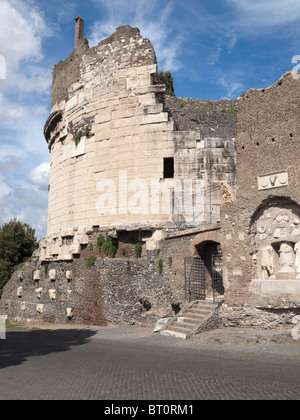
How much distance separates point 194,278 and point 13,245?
14.6m

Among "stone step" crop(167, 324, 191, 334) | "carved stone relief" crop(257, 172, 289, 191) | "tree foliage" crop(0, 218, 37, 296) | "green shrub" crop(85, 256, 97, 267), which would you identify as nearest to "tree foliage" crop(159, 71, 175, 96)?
"tree foliage" crop(0, 218, 37, 296)

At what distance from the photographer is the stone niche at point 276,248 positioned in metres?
8.93

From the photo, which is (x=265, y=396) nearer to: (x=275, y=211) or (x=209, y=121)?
(x=275, y=211)

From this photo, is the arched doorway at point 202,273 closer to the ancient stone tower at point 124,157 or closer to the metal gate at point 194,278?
the metal gate at point 194,278

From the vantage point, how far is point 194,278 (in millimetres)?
11438

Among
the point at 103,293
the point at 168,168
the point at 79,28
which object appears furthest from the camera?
the point at 79,28

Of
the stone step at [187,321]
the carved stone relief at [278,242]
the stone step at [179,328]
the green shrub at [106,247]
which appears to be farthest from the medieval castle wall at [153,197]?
the stone step at [179,328]

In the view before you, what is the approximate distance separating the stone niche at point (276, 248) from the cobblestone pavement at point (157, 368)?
1.19 m

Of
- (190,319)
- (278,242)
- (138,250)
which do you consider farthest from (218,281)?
(138,250)

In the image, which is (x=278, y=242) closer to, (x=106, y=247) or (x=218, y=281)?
(x=218, y=281)

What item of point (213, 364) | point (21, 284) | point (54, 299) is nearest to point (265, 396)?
point (213, 364)

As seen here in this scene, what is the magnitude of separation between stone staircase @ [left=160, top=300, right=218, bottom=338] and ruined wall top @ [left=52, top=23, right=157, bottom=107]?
991 centimetres

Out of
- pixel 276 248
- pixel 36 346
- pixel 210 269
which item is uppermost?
pixel 276 248

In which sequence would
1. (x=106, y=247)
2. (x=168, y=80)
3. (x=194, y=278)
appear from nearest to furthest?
(x=194, y=278)
(x=106, y=247)
(x=168, y=80)
